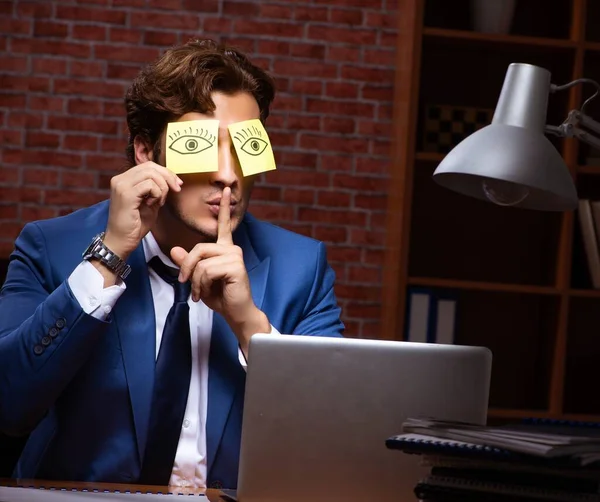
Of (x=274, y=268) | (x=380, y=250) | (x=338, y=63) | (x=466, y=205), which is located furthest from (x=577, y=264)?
(x=274, y=268)

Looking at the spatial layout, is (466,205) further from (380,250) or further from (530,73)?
(530,73)

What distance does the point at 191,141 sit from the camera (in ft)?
5.76

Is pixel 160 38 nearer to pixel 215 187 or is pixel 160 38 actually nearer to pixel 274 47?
pixel 274 47

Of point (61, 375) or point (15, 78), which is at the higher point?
point (15, 78)

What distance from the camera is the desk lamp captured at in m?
1.21

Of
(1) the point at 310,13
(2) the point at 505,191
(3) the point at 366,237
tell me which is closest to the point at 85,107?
(1) the point at 310,13

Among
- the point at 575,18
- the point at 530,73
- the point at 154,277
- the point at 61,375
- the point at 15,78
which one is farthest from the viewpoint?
the point at 15,78

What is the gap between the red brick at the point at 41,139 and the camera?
3473 mm

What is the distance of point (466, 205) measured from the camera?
11.0 feet

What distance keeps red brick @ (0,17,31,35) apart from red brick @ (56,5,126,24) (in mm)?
121

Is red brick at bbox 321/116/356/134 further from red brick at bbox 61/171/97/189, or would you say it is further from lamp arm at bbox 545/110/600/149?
lamp arm at bbox 545/110/600/149

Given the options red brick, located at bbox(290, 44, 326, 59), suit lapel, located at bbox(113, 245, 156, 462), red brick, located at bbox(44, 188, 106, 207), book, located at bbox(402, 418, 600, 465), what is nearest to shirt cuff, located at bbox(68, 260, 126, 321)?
suit lapel, located at bbox(113, 245, 156, 462)

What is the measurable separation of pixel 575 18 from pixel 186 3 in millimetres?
1404

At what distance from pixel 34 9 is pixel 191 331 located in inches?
82.2
